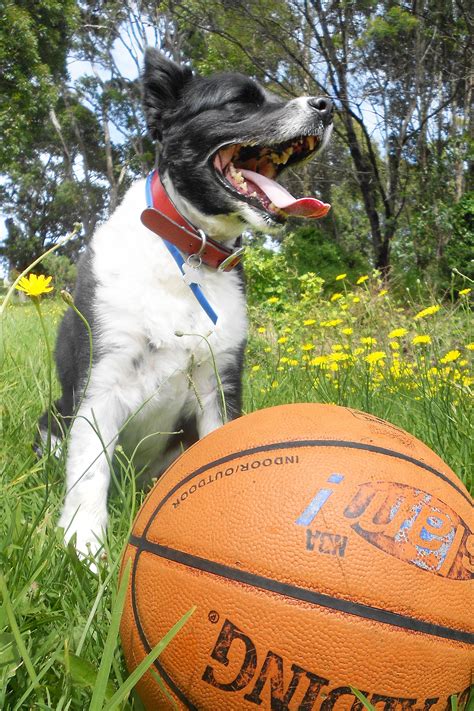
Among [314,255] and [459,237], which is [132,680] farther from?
[459,237]

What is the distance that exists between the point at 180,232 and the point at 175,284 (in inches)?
8.0

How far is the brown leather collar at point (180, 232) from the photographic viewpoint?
97.7 inches

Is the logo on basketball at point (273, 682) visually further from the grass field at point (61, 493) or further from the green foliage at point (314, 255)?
the green foliage at point (314, 255)

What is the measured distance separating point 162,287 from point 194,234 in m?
0.25

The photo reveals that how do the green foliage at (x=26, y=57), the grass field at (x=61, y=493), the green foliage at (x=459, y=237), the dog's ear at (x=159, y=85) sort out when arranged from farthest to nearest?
1. the green foliage at (x=26, y=57)
2. the green foliage at (x=459, y=237)
3. the dog's ear at (x=159, y=85)
4. the grass field at (x=61, y=493)

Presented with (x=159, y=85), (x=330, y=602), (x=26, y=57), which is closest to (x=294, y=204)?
(x=159, y=85)

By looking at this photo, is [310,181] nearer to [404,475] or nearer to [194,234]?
[194,234]

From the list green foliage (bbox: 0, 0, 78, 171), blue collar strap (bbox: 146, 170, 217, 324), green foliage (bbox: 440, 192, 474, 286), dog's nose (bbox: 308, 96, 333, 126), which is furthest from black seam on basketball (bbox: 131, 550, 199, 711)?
green foliage (bbox: 0, 0, 78, 171)

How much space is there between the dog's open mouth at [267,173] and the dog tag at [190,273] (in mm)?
408

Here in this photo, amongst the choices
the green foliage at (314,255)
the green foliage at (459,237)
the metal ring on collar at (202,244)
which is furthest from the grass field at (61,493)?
the green foliage at (459,237)

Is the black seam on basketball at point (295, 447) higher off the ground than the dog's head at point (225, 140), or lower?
lower

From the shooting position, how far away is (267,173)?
3107mm

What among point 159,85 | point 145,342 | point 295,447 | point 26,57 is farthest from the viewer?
point 26,57

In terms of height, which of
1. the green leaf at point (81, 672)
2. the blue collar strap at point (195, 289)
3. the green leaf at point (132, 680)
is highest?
the blue collar strap at point (195, 289)
